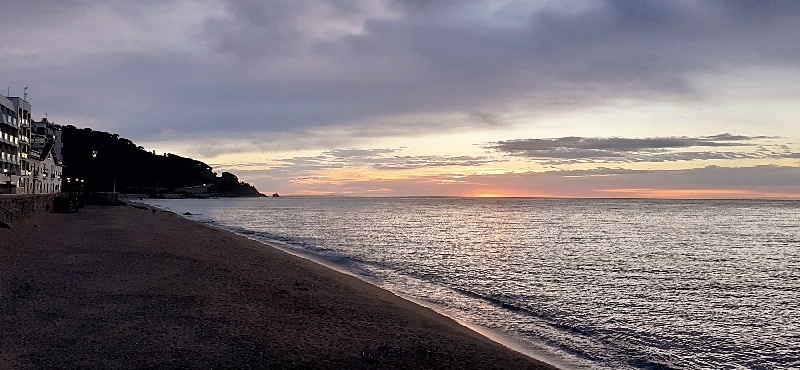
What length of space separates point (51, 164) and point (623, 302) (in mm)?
116026

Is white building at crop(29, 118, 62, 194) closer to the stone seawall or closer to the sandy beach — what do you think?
the stone seawall

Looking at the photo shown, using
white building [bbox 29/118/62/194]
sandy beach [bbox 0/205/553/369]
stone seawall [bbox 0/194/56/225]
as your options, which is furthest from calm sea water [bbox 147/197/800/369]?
white building [bbox 29/118/62/194]

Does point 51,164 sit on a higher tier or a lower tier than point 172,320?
higher

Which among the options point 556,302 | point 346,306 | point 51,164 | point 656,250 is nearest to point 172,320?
point 346,306

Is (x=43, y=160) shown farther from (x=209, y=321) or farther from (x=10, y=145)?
(x=209, y=321)

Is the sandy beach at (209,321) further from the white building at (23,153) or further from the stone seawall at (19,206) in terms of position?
the white building at (23,153)

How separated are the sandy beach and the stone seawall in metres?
20.6

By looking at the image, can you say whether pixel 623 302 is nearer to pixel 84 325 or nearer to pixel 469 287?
pixel 469 287

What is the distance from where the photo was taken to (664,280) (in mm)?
27219

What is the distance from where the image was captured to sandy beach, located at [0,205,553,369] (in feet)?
34.3

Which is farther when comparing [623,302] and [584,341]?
[623,302]

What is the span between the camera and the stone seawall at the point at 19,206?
40.1m

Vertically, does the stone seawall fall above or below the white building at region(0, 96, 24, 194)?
below

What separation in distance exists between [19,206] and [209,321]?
45.7 m
